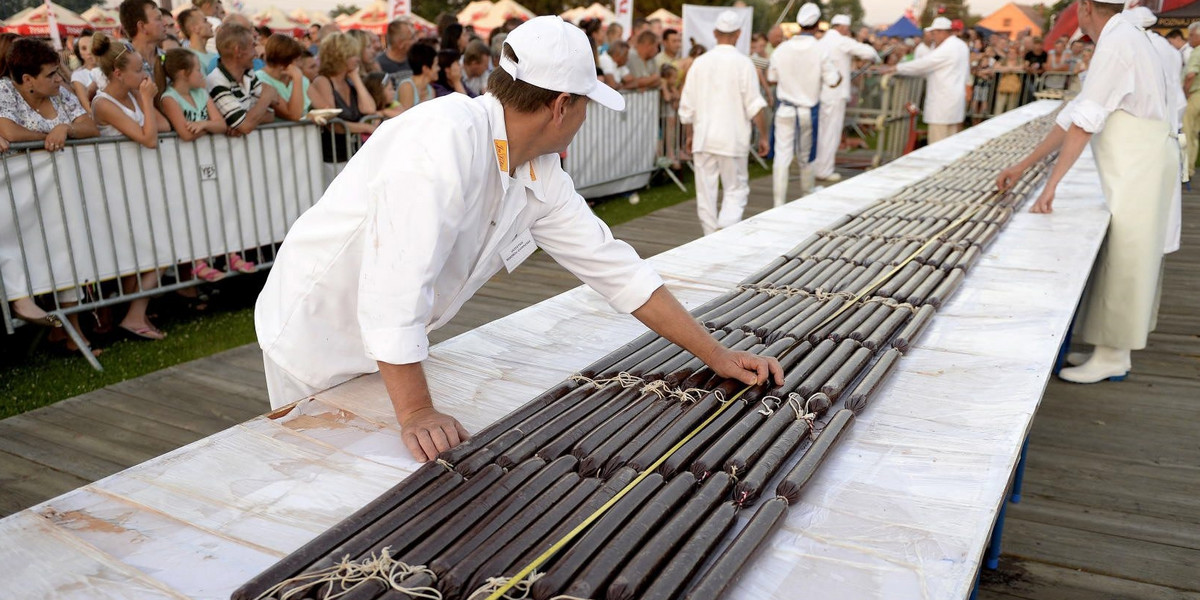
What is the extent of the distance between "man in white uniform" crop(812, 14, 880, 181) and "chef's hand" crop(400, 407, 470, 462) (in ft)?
24.5

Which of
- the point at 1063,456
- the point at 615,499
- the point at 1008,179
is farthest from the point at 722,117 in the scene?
the point at 615,499

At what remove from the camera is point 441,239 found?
1.56m

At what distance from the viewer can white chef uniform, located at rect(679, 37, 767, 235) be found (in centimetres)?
614

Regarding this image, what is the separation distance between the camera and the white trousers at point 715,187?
648 cm

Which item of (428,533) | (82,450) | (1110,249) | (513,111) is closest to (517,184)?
(513,111)

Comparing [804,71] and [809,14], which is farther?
[804,71]

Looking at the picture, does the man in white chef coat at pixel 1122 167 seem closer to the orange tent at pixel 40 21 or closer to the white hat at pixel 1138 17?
the white hat at pixel 1138 17

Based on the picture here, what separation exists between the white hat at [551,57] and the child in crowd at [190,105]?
135 inches

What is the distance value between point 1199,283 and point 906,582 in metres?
5.71

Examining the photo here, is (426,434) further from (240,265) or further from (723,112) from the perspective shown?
(723,112)

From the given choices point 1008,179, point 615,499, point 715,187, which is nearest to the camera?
point 615,499

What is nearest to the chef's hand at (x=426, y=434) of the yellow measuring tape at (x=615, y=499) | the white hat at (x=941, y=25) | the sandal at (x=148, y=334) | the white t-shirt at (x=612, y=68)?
the yellow measuring tape at (x=615, y=499)

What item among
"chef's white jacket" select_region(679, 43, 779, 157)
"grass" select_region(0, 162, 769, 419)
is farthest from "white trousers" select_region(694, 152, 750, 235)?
"grass" select_region(0, 162, 769, 419)

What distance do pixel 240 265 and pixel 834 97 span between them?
19.8ft
